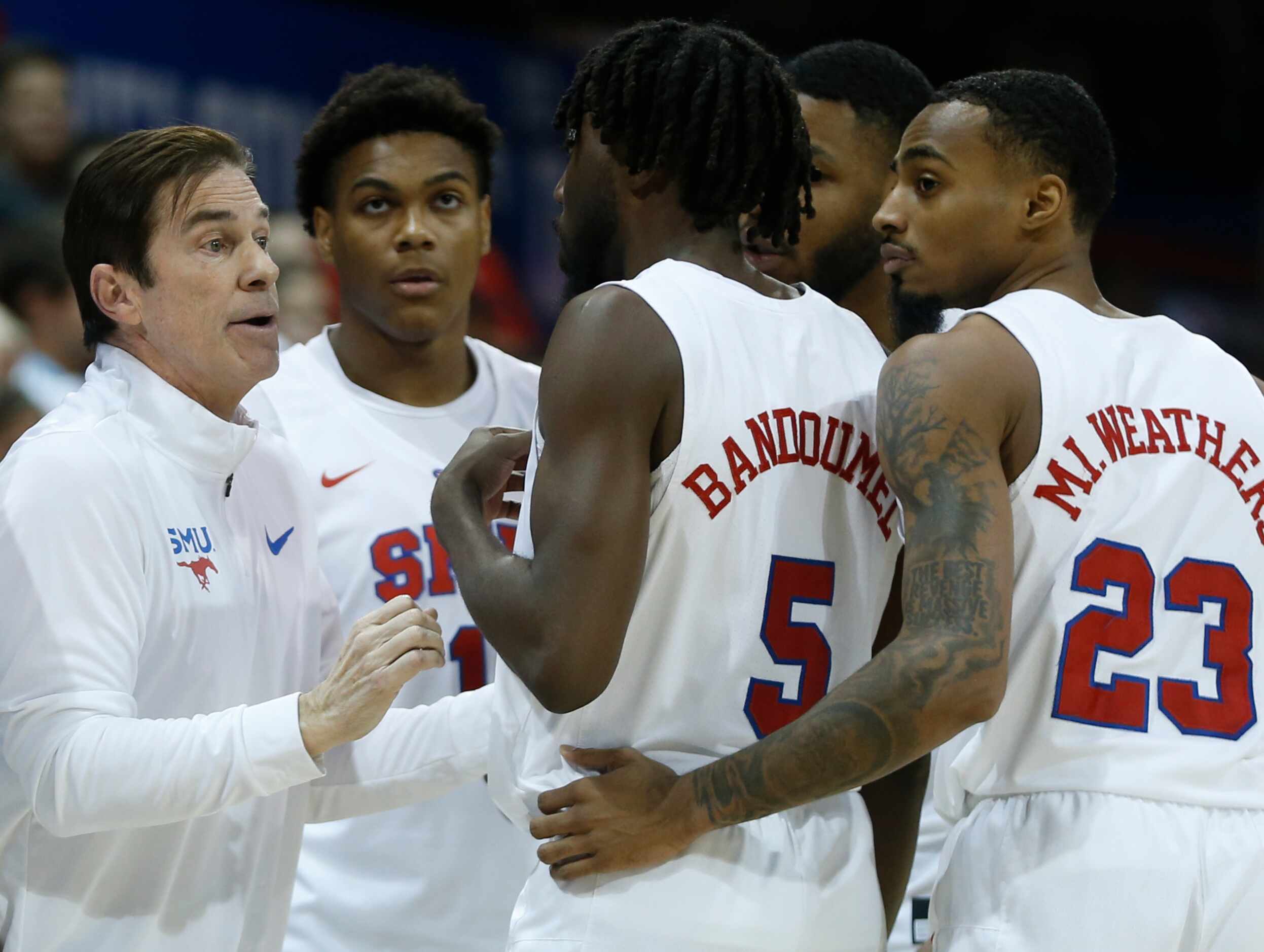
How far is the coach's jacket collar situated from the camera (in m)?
2.76

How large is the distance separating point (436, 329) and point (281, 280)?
3249mm

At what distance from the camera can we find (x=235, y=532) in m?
2.87

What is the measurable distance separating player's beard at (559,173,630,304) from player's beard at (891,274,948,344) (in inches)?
22.4

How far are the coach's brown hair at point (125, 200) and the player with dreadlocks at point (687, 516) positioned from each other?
764 mm

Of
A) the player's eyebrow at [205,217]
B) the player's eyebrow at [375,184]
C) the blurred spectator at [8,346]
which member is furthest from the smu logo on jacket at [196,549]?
the blurred spectator at [8,346]

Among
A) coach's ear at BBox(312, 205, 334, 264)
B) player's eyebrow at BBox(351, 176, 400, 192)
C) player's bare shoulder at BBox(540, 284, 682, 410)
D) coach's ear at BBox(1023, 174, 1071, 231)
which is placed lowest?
player's bare shoulder at BBox(540, 284, 682, 410)

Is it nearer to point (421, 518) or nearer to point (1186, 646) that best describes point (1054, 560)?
point (1186, 646)

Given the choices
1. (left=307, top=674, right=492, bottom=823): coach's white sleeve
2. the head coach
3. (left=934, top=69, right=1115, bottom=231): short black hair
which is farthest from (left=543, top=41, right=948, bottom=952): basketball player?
the head coach

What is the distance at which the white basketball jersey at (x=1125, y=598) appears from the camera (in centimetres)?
238

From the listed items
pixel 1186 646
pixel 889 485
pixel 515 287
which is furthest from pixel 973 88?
pixel 515 287

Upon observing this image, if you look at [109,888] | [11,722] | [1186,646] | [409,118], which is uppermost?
[409,118]

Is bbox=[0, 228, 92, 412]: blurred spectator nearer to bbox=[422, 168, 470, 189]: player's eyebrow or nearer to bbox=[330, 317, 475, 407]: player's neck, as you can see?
bbox=[330, 317, 475, 407]: player's neck

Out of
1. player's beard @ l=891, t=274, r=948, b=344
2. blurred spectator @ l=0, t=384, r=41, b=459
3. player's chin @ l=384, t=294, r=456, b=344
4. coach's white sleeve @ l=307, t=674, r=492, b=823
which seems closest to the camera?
player's beard @ l=891, t=274, r=948, b=344

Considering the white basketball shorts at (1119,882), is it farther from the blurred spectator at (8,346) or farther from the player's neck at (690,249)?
the blurred spectator at (8,346)
